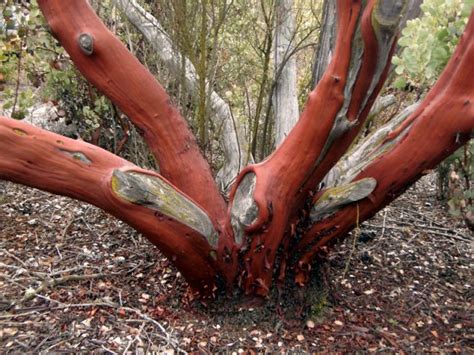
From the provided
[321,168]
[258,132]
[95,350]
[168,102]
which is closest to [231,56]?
[258,132]

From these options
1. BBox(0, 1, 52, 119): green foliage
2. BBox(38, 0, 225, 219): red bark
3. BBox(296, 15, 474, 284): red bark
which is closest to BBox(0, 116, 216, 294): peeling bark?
BBox(38, 0, 225, 219): red bark

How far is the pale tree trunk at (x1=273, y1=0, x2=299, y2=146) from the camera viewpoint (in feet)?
11.8

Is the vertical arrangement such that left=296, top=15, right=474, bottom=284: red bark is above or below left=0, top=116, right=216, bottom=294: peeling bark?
above

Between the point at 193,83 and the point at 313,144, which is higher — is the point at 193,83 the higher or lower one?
the higher one

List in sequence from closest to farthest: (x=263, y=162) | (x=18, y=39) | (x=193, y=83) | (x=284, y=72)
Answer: (x=263, y=162) → (x=193, y=83) → (x=284, y=72) → (x=18, y=39)

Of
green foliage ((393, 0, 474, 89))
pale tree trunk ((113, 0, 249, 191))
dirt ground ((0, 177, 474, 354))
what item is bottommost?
dirt ground ((0, 177, 474, 354))

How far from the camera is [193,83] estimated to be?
3.36 metres

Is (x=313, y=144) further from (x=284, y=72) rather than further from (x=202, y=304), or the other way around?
(x=284, y=72)

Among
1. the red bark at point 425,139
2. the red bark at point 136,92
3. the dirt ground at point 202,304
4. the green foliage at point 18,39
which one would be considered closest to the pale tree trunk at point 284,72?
the dirt ground at point 202,304

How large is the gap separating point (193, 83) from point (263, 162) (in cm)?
127

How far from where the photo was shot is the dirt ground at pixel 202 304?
7.80 feet

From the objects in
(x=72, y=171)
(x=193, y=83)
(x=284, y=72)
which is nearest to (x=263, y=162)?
(x=72, y=171)

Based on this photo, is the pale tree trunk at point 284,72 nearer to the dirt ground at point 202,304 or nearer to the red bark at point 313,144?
the dirt ground at point 202,304

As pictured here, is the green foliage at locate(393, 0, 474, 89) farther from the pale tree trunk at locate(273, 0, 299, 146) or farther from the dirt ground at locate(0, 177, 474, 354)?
the pale tree trunk at locate(273, 0, 299, 146)
